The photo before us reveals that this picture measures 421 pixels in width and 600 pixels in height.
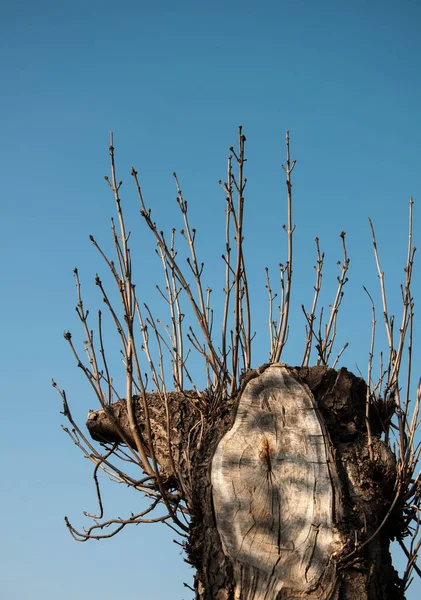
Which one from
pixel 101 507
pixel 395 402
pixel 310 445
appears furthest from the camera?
pixel 101 507

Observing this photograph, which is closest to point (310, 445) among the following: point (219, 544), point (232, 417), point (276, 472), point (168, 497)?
point (276, 472)

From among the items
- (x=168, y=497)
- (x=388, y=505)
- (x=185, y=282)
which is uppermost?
(x=185, y=282)

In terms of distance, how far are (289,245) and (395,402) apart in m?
1.09

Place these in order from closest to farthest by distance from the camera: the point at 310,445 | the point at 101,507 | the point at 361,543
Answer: the point at 361,543 < the point at 310,445 < the point at 101,507

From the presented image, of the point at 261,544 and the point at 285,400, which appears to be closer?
the point at 261,544

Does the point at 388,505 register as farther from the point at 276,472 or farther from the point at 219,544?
the point at 219,544

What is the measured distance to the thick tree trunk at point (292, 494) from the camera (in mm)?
3039

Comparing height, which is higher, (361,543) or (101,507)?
(101,507)

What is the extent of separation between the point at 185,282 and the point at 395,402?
1.39 metres

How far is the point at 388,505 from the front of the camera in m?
3.27

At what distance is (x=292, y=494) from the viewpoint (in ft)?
10.4

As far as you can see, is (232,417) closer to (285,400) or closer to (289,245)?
(285,400)

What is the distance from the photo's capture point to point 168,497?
3727 millimetres

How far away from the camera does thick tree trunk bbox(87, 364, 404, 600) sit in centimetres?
304
